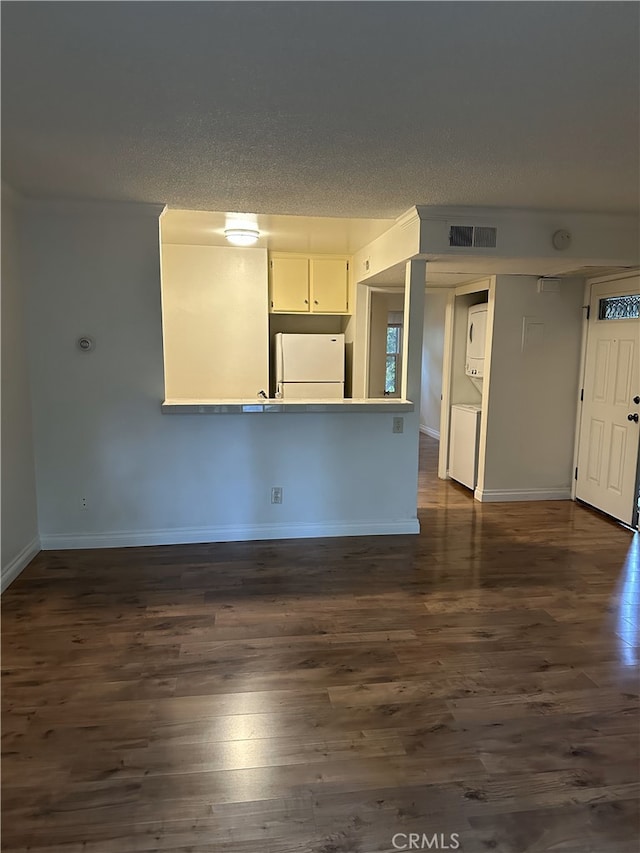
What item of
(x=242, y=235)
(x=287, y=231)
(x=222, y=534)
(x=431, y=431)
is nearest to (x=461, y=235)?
(x=287, y=231)

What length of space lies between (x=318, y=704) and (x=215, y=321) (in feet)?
13.4

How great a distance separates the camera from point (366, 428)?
3.92 meters

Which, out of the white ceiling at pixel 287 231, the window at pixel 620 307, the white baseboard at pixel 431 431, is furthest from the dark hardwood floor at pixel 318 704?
the white baseboard at pixel 431 431

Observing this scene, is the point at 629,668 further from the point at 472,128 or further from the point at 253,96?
the point at 253,96

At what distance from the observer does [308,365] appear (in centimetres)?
551

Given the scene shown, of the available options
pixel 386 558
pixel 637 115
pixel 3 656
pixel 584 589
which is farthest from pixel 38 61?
pixel 584 589

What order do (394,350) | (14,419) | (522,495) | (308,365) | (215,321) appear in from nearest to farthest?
(14,419) → (522,495) → (215,321) → (308,365) → (394,350)

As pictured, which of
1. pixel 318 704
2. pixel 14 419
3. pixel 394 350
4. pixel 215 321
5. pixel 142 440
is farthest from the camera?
pixel 394 350

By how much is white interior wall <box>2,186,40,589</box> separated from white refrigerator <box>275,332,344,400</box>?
2578 millimetres

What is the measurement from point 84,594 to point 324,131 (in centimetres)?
279

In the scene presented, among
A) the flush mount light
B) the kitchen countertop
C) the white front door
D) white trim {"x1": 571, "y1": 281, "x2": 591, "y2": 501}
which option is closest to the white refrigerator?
the flush mount light

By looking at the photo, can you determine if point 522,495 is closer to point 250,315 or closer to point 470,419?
point 470,419

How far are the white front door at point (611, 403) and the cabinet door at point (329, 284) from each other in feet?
7.98

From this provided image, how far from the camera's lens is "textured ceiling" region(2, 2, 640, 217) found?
1.48 meters
